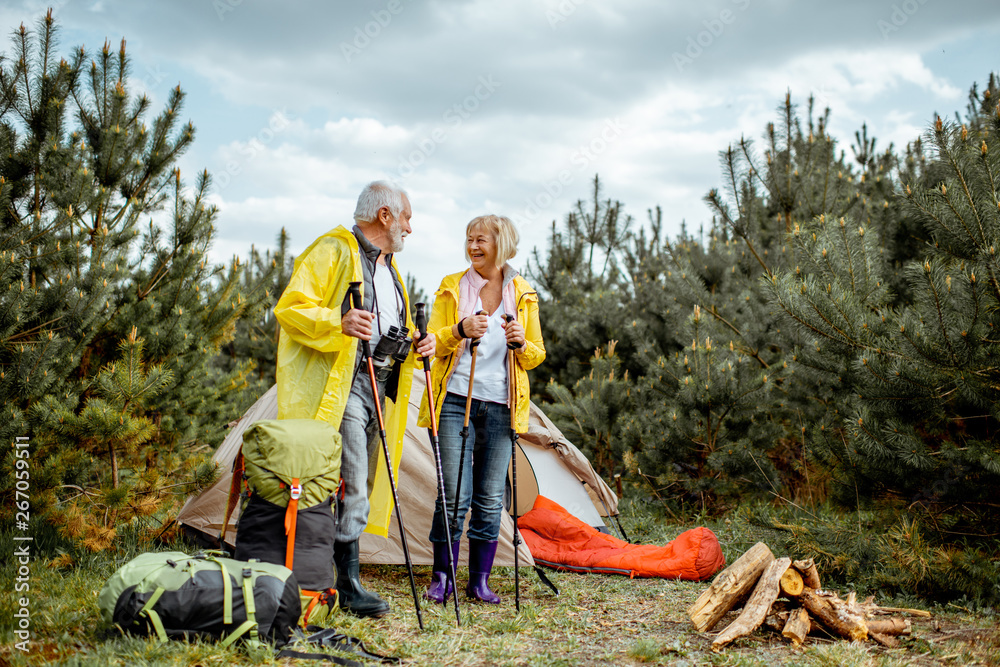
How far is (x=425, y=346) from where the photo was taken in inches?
125

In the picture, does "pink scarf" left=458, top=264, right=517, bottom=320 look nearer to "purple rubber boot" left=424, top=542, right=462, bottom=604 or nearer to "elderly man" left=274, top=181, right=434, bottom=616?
"elderly man" left=274, top=181, right=434, bottom=616

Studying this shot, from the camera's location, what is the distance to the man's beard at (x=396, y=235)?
328 cm

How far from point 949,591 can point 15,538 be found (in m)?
4.82

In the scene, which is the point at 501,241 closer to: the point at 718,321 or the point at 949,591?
the point at 949,591

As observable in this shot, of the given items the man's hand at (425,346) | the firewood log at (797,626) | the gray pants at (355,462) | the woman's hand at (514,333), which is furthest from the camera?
the woman's hand at (514,333)

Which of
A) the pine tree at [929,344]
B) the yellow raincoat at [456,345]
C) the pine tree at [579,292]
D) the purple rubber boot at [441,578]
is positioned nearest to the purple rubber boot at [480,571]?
the purple rubber boot at [441,578]

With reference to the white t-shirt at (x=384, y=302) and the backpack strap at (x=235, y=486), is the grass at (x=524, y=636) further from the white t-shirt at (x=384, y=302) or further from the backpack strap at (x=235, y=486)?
the white t-shirt at (x=384, y=302)

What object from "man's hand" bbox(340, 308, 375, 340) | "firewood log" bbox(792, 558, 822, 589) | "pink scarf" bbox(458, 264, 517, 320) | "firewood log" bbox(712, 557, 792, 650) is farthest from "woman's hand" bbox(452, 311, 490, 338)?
"firewood log" bbox(792, 558, 822, 589)

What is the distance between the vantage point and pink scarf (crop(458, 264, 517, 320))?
143 inches

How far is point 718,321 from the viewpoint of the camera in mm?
6496

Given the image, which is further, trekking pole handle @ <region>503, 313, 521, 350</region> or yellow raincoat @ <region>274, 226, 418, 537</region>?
trekking pole handle @ <region>503, 313, 521, 350</region>

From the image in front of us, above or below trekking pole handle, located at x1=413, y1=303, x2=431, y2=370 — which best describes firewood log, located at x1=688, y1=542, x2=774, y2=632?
below

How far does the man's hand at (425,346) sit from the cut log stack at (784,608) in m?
1.67

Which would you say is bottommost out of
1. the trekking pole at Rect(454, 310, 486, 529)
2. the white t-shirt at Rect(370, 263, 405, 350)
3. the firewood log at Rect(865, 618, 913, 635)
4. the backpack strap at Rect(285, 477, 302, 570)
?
the firewood log at Rect(865, 618, 913, 635)
